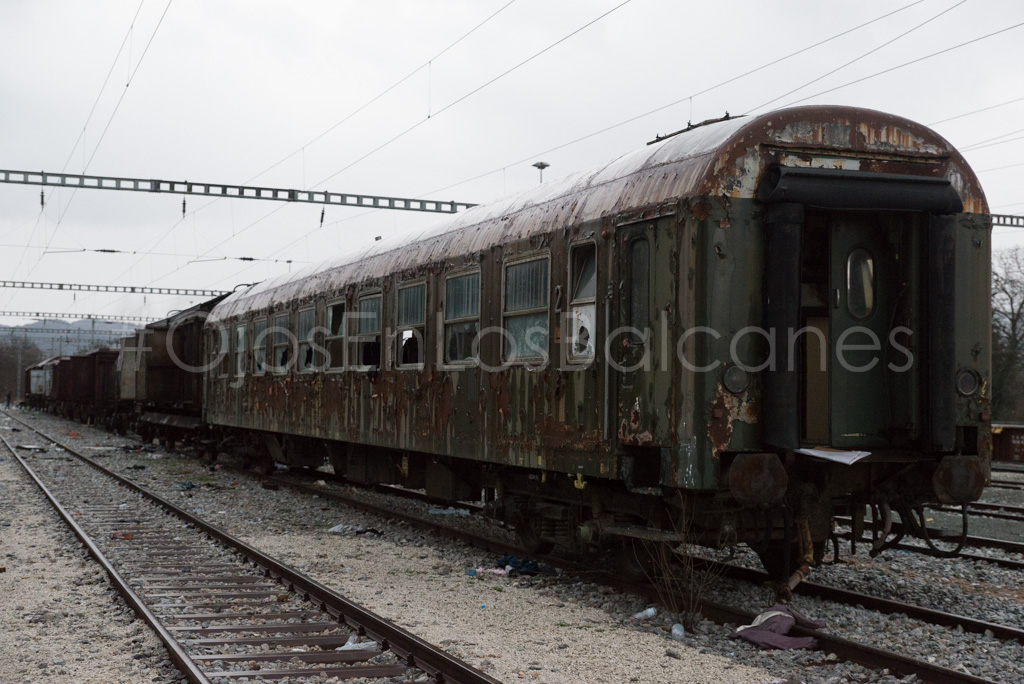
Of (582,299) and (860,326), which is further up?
(582,299)

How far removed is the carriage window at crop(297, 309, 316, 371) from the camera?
14.9 metres

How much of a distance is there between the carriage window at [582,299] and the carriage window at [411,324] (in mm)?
3167

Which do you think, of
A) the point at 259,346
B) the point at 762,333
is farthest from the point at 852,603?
the point at 259,346

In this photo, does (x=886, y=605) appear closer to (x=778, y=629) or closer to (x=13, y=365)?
(x=778, y=629)

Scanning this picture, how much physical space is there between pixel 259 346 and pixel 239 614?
35.5 feet

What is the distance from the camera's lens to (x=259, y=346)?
1775 cm

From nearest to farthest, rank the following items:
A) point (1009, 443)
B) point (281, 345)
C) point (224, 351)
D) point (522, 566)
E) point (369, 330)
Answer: point (522, 566)
point (369, 330)
point (281, 345)
point (224, 351)
point (1009, 443)

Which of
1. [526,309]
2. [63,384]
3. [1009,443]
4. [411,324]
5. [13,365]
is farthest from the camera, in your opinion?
[13,365]

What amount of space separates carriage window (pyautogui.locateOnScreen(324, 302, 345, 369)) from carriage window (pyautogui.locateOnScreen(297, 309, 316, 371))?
2.33ft

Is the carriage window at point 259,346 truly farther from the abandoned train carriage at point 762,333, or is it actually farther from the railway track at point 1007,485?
the railway track at point 1007,485

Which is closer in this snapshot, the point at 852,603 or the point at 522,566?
the point at 852,603

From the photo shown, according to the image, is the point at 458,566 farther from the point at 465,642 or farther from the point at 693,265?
the point at 693,265

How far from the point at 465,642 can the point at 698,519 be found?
6.02 feet

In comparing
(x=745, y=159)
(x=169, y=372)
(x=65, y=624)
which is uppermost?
(x=745, y=159)
